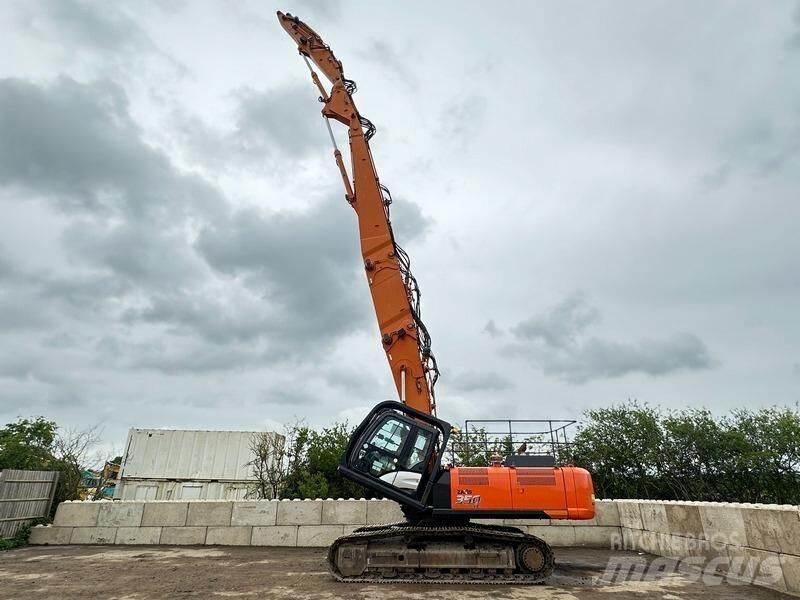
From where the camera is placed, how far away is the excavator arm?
336 inches

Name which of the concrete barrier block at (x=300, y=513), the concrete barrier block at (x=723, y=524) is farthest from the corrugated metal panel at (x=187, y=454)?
the concrete barrier block at (x=723, y=524)

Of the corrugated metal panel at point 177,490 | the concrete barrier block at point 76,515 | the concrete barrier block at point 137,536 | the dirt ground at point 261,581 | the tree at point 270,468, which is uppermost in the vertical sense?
the tree at point 270,468

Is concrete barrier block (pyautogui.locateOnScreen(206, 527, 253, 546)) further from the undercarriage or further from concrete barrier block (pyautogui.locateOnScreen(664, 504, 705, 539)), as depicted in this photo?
concrete barrier block (pyautogui.locateOnScreen(664, 504, 705, 539))

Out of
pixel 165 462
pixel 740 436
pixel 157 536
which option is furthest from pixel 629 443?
pixel 165 462

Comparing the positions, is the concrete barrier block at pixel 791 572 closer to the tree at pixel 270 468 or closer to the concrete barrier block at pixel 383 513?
the concrete barrier block at pixel 383 513

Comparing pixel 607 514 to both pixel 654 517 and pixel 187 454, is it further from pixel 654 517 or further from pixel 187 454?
pixel 187 454

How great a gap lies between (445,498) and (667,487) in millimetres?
11114

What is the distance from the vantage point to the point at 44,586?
20.9 feet

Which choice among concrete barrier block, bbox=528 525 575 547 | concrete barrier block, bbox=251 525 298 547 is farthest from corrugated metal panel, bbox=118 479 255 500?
concrete barrier block, bbox=528 525 575 547

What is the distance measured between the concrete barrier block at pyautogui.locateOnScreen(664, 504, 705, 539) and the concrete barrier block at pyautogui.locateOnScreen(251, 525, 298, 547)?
25.5 ft

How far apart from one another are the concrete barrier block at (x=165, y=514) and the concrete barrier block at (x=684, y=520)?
10.2 metres

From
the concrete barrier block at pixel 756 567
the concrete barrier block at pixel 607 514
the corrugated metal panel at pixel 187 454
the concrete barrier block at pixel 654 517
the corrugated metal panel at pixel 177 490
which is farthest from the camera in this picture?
the corrugated metal panel at pixel 187 454

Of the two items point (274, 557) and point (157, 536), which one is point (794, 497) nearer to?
point (274, 557)

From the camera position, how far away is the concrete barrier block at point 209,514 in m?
10.4
